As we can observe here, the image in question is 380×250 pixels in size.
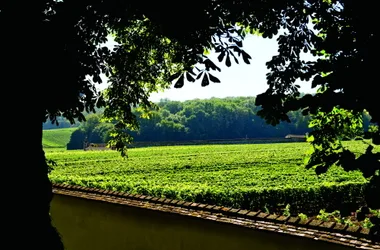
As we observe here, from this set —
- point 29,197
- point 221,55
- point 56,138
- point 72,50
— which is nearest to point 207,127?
point 56,138

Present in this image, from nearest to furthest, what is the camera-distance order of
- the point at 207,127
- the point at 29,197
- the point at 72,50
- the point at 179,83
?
the point at 179,83, the point at 29,197, the point at 72,50, the point at 207,127

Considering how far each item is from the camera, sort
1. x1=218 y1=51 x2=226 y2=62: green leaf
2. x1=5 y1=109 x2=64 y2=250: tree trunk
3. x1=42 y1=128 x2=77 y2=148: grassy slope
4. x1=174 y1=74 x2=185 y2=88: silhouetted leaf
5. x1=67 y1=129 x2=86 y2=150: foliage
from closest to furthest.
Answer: x1=174 y1=74 x2=185 y2=88: silhouetted leaf, x1=218 y1=51 x2=226 y2=62: green leaf, x1=5 y1=109 x2=64 y2=250: tree trunk, x1=67 y1=129 x2=86 y2=150: foliage, x1=42 y1=128 x2=77 y2=148: grassy slope

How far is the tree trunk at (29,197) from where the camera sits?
15.4 feet

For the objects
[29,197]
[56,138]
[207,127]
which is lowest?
[56,138]

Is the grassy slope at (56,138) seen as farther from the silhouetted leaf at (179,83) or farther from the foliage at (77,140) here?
the silhouetted leaf at (179,83)

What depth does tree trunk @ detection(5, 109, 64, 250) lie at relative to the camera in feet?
15.4

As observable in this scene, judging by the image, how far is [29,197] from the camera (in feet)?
15.8

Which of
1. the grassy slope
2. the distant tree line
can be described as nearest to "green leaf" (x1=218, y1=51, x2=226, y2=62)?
the distant tree line

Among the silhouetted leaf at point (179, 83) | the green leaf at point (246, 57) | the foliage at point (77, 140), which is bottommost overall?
the foliage at point (77, 140)

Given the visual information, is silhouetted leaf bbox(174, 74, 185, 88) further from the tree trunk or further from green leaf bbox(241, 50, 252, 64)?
the tree trunk

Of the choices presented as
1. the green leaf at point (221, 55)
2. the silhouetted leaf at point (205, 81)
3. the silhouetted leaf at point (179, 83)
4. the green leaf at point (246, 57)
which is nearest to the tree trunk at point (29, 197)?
the silhouetted leaf at point (179, 83)

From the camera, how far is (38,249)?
4809 millimetres

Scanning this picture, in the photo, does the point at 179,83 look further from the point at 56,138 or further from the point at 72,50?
the point at 56,138

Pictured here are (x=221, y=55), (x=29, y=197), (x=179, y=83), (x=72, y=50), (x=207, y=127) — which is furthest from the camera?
(x=207, y=127)
